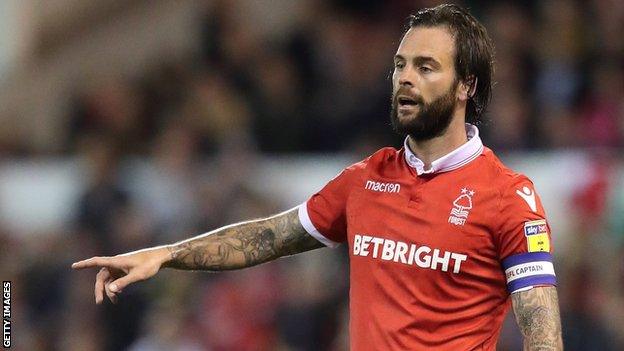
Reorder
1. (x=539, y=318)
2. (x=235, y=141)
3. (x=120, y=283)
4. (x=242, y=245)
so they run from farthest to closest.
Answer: (x=235, y=141), (x=242, y=245), (x=120, y=283), (x=539, y=318)

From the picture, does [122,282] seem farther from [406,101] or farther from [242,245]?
[406,101]

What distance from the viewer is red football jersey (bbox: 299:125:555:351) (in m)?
4.12

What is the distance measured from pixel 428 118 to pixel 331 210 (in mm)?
518

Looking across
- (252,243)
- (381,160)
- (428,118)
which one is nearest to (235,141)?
(252,243)

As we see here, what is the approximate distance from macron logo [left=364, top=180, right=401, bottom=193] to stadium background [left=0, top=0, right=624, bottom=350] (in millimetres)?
3440

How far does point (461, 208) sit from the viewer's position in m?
4.20

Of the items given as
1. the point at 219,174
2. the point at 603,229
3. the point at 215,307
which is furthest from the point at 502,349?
the point at 219,174

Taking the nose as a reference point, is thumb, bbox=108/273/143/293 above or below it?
below

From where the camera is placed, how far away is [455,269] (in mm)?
4168

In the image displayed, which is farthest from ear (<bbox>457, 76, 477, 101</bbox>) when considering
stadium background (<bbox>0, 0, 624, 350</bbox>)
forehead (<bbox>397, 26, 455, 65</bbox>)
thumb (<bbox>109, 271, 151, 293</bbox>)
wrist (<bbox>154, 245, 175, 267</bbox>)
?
stadium background (<bbox>0, 0, 624, 350</bbox>)

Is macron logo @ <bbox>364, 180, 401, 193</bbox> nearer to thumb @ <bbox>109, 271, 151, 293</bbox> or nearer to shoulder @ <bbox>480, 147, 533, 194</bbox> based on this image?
shoulder @ <bbox>480, 147, 533, 194</bbox>

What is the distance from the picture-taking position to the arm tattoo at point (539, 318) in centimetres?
399

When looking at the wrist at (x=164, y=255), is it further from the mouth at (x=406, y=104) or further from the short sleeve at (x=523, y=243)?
the short sleeve at (x=523, y=243)

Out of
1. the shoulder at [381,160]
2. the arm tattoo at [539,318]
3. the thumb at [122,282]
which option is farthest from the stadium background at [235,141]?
the thumb at [122,282]
